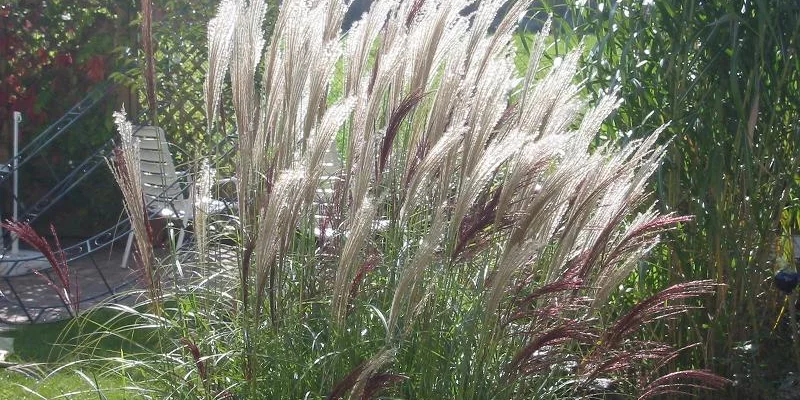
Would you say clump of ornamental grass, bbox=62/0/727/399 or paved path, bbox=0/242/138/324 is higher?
clump of ornamental grass, bbox=62/0/727/399

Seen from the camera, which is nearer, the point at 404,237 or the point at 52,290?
the point at 404,237

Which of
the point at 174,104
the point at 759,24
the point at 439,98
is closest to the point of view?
the point at 439,98

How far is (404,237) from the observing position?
2.73m

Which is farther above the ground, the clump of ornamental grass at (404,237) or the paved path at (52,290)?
the clump of ornamental grass at (404,237)

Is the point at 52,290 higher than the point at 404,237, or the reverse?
the point at 404,237

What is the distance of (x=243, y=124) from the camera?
2.47 m

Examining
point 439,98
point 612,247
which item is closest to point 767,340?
point 612,247

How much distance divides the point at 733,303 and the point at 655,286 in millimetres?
284

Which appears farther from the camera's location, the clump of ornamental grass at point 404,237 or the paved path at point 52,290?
the paved path at point 52,290

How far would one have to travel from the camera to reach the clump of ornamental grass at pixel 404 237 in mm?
2326

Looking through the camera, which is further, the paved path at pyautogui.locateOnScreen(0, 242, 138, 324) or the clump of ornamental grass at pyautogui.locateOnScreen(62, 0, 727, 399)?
the paved path at pyautogui.locateOnScreen(0, 242, 138, 324)

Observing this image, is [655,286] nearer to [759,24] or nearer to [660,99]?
[660,99]

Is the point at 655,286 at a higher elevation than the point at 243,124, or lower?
lower

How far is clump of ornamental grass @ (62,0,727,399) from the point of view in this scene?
7.63ft
